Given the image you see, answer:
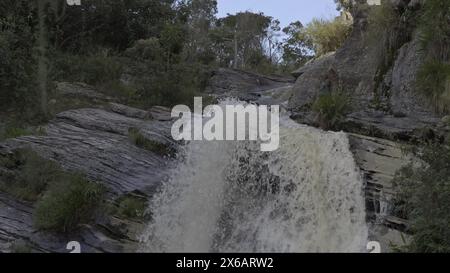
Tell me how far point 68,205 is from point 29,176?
152 centimetres

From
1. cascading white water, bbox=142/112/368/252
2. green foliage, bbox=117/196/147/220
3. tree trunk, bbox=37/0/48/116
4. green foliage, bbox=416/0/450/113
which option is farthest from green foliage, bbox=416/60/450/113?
tree trunk, bbox=37/0/48/116

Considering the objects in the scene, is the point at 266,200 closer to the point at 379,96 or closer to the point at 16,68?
the point at 379,96

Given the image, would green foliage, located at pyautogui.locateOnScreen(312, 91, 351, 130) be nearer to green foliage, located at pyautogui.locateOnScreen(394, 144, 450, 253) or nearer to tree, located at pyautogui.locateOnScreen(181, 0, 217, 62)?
green foliage, located at pyautogui.locateOnScreen(394, 144, 450, 253)

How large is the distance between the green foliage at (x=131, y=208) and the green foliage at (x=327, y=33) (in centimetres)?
869

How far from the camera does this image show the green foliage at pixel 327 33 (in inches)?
A: 681

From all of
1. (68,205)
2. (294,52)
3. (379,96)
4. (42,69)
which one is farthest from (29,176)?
(294,52)

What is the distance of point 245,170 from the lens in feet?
A: 38.8

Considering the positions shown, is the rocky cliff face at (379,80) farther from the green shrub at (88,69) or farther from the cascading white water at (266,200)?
the green shrub at (88,69)

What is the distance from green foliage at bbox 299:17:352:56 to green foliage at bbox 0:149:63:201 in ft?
29.7

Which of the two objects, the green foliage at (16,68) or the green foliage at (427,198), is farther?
the green foliage at (16,68)

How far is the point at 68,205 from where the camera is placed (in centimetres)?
1021

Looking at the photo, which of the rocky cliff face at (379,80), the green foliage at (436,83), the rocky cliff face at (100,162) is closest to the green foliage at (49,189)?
the rocky cliff face at (100,162)

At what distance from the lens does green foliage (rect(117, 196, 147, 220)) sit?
35.3 ft

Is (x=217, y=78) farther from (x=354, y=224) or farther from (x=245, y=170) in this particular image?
(x=354, y=224)
